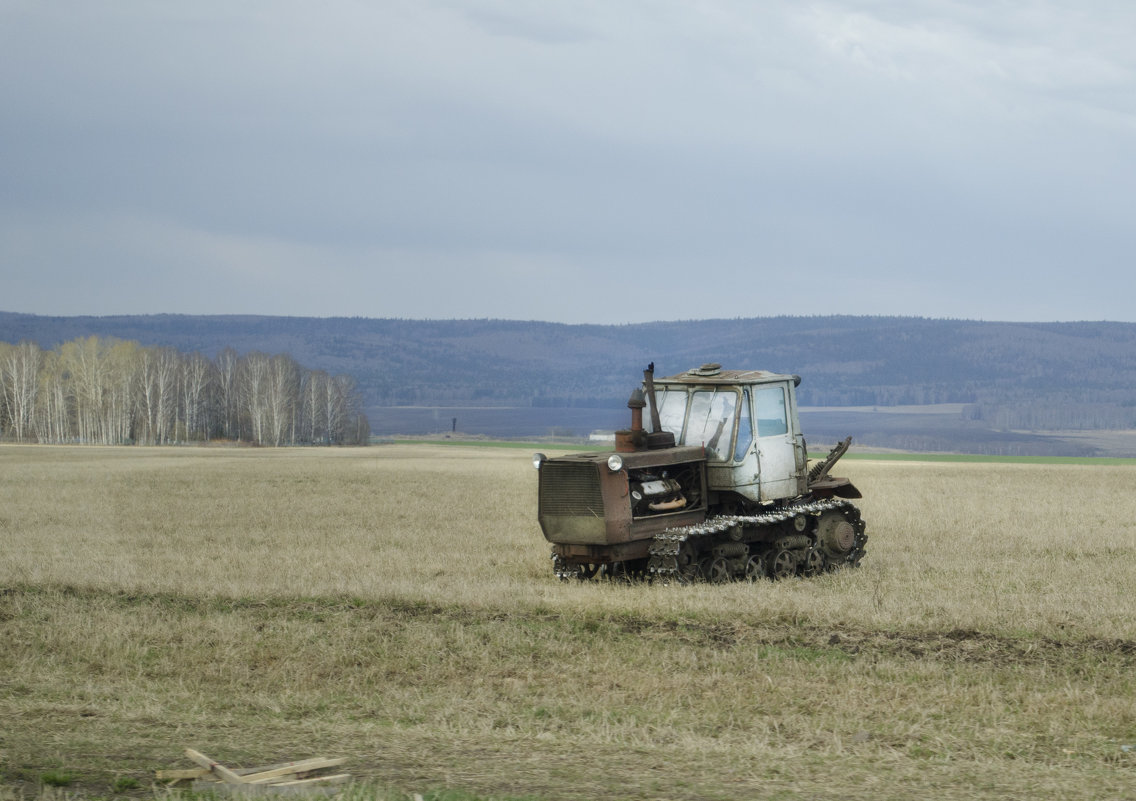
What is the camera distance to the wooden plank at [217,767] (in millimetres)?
7156

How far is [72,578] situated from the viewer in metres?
16.7

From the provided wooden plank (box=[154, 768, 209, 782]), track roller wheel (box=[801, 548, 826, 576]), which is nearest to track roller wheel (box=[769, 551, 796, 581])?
track roller wheel (box=[801, 548, 826, 576])

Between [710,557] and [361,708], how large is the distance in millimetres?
7575

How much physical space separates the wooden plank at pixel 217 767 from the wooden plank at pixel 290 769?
0.25 feet

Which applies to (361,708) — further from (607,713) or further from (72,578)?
(72,578)

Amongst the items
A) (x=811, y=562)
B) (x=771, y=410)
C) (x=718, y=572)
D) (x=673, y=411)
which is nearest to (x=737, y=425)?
(x=771, y=410)

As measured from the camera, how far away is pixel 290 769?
7391 millimetres

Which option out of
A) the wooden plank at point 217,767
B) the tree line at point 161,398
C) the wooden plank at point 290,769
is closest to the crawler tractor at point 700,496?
the wooden plank at point 290,769

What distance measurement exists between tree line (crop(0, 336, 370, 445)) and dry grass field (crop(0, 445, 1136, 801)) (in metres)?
92.0

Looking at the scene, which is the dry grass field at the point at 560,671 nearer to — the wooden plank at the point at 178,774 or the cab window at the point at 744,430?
the wooden plank at the point at 178,774

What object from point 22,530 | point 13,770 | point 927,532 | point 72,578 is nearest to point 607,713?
point 13,770

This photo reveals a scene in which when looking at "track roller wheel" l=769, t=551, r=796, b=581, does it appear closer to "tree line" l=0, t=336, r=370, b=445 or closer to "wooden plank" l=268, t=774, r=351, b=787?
"wooden plank" l=268, t=774, r=351, b=787

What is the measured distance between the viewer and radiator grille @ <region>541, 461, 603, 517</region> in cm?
1598

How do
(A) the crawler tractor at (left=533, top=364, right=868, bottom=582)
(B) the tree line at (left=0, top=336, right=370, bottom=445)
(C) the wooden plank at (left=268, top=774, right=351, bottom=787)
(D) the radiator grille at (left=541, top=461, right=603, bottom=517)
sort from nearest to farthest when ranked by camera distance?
(C) the wooden plank at (left=268, top=774, right=351, bottom=787) → (D) the radiator grille at (left=541, top=461, right=603, bottom=517) → (A) the crawler tractor at (left=533, top=364, right=868, bottom=582) → (B) the tree line at (left=0, top=336, right=370, bottom=445)
